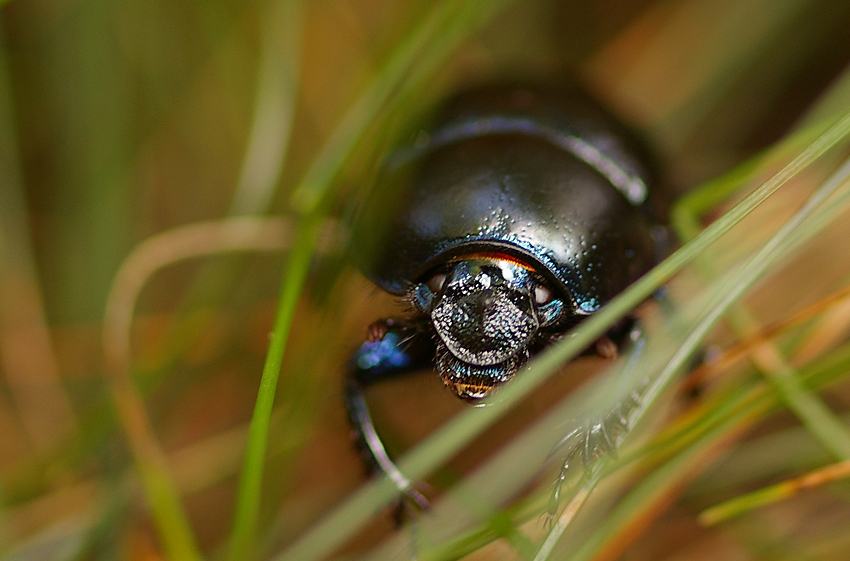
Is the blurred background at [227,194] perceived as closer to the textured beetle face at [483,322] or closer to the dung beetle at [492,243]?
the dung beetle at [492,243]

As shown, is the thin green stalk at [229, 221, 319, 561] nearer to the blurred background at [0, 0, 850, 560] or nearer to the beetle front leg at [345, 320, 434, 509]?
the beetle front leg at [345, 320, 434, 509]

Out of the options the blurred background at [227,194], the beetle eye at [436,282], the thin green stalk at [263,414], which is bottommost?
the thin green stalk at [263,414]

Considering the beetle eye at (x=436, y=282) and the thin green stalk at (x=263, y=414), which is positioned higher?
the beetle eye at (x=436, y=282)

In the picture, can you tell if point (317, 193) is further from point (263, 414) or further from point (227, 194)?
point (227, 194)

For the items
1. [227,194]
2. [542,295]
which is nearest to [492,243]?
[542,295]

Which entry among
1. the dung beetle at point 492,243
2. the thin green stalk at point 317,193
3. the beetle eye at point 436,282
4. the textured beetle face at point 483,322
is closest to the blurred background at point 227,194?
the thin green stalk at point 317,193

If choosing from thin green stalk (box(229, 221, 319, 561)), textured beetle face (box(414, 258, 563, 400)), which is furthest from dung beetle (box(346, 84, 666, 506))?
thin green stalk (box(229, 221, 319, 561))

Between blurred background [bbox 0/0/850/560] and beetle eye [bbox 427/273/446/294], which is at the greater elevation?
blurred background [bbox 0/0/850/560]

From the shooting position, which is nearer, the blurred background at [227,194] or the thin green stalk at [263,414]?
the thin green stalk at [263,414]
